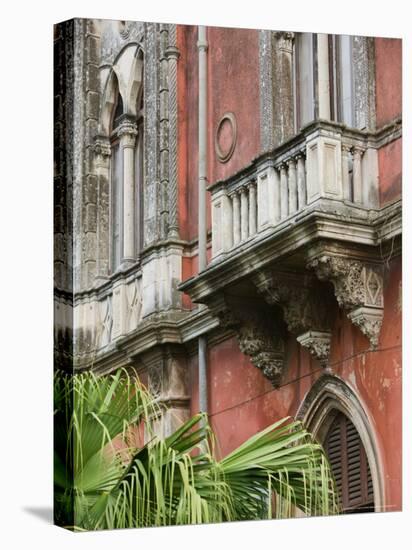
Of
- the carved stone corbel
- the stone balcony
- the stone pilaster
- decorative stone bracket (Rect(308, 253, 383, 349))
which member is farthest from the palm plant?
the stone pilaster

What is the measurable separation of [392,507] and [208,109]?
10.5ft

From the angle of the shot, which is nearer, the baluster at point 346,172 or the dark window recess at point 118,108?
the baluster at point 346,172

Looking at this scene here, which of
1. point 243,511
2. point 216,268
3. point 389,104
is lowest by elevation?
point 243,511

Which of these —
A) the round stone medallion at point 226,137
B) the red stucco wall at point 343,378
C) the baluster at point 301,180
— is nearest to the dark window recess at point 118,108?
the round stone medallion at point 226,137

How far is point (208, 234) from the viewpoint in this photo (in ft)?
46.6

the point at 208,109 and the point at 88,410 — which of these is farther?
the point at 208,109

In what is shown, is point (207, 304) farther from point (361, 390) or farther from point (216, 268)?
point (361, 390)

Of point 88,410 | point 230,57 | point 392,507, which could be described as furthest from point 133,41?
point 392,507

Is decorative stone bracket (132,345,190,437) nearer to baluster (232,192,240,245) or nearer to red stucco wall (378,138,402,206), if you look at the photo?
baluster (232,192,240,245)

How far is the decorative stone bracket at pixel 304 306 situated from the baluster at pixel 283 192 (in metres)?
0.45

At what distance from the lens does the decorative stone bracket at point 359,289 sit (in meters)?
13.8

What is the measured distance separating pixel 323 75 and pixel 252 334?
1991 millimetres

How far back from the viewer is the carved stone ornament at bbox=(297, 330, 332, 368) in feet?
46.0

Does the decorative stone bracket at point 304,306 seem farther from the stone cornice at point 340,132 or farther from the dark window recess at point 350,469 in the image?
the stone cornice at point 340,132
